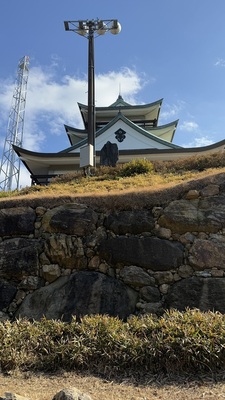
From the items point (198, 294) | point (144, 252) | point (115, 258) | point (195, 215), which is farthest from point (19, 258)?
point (195, 215)

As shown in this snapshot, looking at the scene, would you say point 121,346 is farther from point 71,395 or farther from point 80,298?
point 80,298

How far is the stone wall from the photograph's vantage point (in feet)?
20.9

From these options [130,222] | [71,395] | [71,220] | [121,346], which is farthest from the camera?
[71,220]

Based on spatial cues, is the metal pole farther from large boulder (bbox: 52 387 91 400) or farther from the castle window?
large boulder (bbox: 52 387 91 400)

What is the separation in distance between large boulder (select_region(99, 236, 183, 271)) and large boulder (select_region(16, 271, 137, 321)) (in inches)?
17.7

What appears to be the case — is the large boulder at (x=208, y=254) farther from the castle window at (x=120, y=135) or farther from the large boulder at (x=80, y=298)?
the castle window at (x=120, y=135)

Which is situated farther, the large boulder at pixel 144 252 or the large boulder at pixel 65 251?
the large boulder at pixel 65 251

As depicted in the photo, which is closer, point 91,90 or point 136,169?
point 136,169

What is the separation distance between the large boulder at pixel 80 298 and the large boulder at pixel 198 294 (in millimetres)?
728

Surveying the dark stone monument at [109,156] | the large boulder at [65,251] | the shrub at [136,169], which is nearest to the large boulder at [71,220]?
the large boulder at [65,251]

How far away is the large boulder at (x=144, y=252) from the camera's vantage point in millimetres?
6695

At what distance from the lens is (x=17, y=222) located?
7738 mm

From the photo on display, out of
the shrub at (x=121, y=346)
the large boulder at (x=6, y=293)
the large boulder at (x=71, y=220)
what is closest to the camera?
the shrub at (x=121, y=346)

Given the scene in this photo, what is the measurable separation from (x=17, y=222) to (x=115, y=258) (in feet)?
7.74
